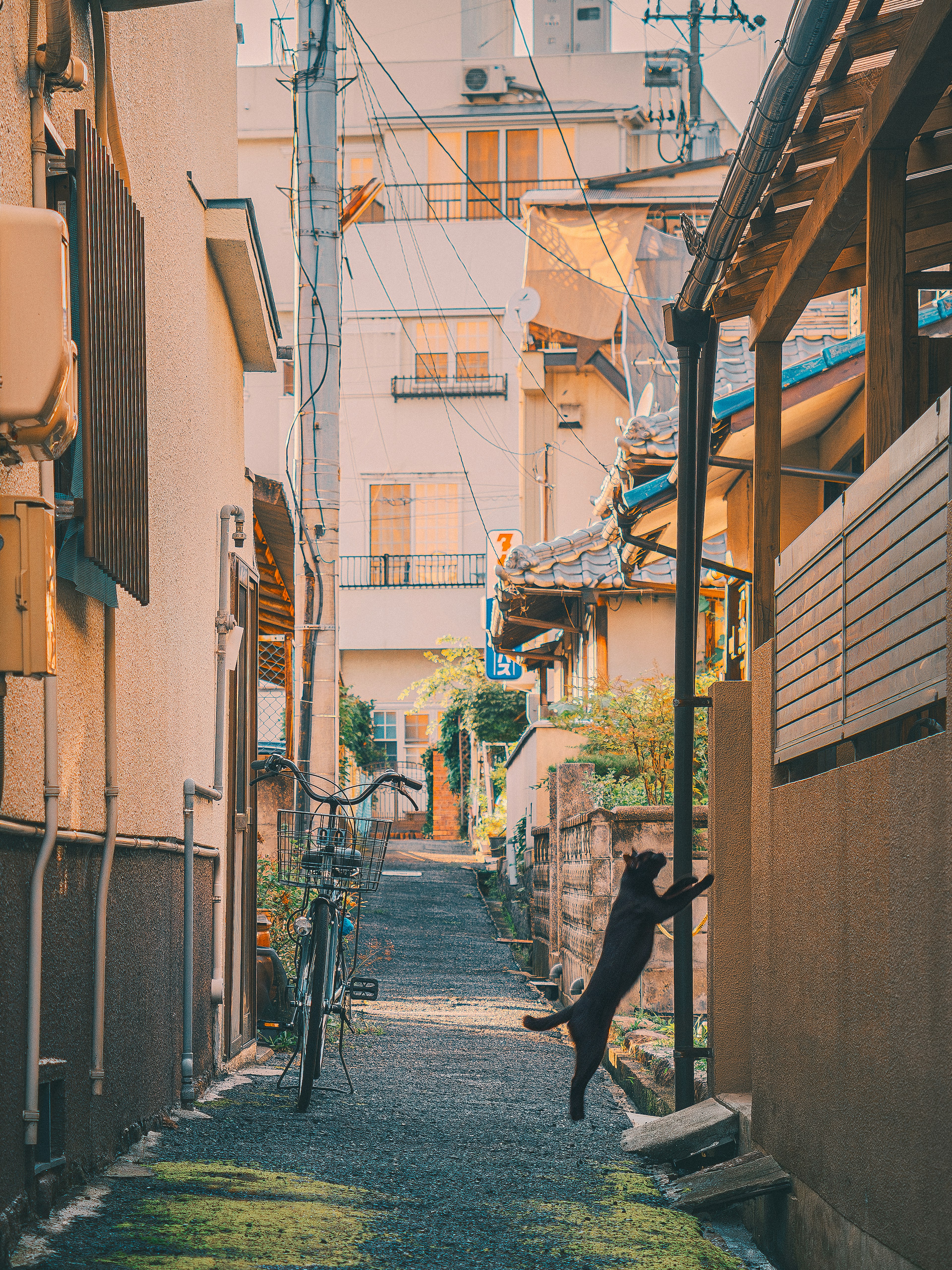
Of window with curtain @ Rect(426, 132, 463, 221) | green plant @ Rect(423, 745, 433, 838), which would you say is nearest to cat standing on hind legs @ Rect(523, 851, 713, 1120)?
green plant @ Rect(423, 745, 433, 838)

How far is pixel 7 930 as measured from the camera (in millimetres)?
3797

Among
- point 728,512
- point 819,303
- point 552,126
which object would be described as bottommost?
point 728,512

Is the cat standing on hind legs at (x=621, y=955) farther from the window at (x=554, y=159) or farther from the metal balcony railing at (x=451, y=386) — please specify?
the metal balcony railing at (x=451, y=386)

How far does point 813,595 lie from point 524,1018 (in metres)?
1.75

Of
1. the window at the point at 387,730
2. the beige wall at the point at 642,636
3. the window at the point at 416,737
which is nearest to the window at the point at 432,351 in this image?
the window at the point at 387,730

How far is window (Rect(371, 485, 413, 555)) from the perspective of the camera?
34562 mm

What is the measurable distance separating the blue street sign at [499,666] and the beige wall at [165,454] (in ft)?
50.6

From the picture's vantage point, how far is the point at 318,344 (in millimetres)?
10250

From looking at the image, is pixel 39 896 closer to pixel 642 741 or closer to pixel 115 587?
pixel 115 587

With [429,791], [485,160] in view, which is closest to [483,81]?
[485,160]

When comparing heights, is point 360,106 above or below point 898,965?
above

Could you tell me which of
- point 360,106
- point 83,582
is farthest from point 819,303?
point 360,106

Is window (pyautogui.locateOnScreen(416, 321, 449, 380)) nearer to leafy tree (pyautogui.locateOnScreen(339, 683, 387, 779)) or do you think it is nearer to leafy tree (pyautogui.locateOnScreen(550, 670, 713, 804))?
leafy tree (pyautogui.locateOnScreen(339, 683, 387, 779))

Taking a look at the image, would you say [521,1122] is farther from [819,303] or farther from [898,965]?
[819,303]
